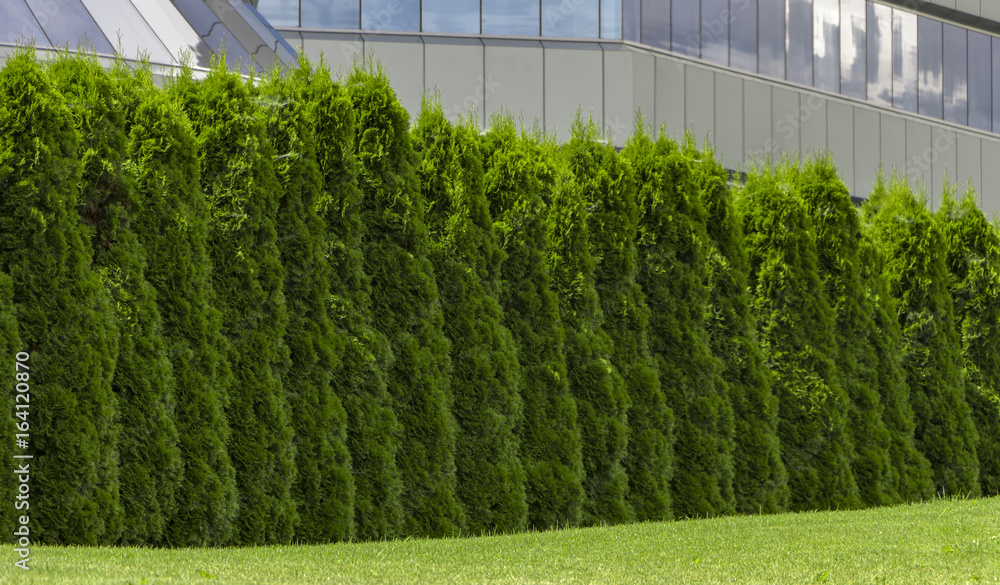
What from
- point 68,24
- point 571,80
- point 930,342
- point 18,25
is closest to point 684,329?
point 930,342

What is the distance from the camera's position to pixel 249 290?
6797mm

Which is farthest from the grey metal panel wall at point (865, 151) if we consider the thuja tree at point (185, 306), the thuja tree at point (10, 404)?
the thuja tree at point (10, 404)

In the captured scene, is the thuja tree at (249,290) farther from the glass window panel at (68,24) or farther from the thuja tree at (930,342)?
the thuja tree at (930,342)

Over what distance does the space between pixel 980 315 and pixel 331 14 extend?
10901 millimetres

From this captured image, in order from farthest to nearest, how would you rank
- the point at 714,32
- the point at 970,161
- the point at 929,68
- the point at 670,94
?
1. the point at 970,161
2. the point at 929,68
3. the point at 714,32
4. the point at 670,94

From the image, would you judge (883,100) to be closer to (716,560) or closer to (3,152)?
(716,560)

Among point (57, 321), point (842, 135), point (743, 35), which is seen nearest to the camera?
point (57, 321)

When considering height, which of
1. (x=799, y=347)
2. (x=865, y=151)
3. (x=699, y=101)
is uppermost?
(x=699, y=101)

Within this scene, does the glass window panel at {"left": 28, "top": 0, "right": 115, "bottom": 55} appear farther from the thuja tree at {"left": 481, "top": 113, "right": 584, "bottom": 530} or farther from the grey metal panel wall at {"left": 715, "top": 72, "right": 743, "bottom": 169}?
the grey metal panel wall at {"left": 715, "top": 72, "right": 743, "bottom": 169}

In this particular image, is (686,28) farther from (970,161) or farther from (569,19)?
(970,161)

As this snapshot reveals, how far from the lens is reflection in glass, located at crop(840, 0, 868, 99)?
19.1m

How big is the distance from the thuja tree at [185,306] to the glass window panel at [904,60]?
1719 centimetres

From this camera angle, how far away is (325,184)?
7383 millimetres

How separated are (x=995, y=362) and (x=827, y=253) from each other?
3.11 m
